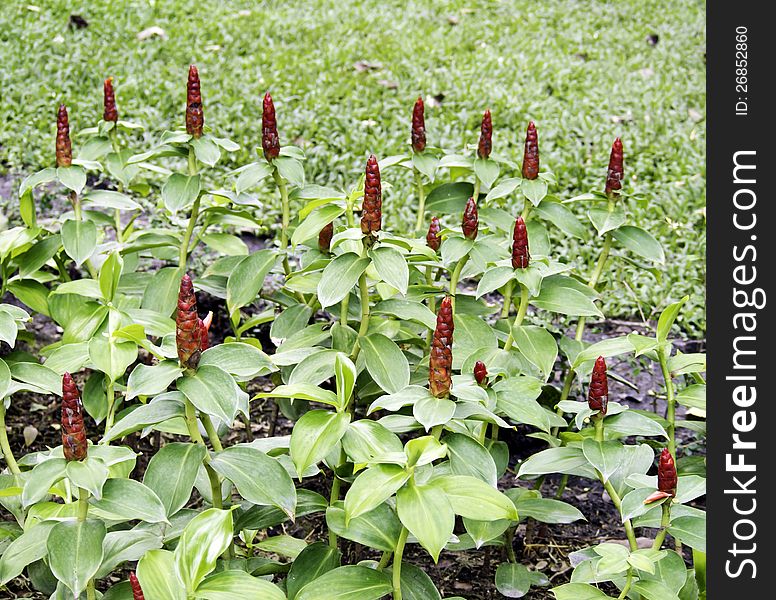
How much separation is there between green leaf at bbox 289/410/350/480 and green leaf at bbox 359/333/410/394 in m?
0.31

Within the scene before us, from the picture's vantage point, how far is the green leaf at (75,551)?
1.89 m

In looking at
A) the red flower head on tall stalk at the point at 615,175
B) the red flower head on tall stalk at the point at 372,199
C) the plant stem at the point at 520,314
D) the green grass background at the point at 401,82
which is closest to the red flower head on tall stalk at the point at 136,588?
the red flower head on tall stalk at the point at 372,199

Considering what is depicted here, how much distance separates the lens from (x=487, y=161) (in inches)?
116

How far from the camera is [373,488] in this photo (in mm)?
1832

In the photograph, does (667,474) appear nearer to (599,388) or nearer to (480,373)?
(599,388)

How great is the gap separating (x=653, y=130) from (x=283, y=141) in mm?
2232

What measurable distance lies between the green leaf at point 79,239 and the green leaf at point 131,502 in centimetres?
108

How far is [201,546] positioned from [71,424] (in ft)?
1.13

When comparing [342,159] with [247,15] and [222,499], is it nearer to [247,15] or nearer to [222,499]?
[247,15]

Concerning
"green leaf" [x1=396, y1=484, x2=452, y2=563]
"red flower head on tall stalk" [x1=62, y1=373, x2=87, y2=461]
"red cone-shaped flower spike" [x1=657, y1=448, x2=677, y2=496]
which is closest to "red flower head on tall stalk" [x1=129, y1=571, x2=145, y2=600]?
"red flower head on tall stalk" [x1=62, y1=373, x2=87, y2=461]

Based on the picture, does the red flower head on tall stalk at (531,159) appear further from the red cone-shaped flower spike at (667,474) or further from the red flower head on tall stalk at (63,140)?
the red flower head on tall stalk at (63,140)
